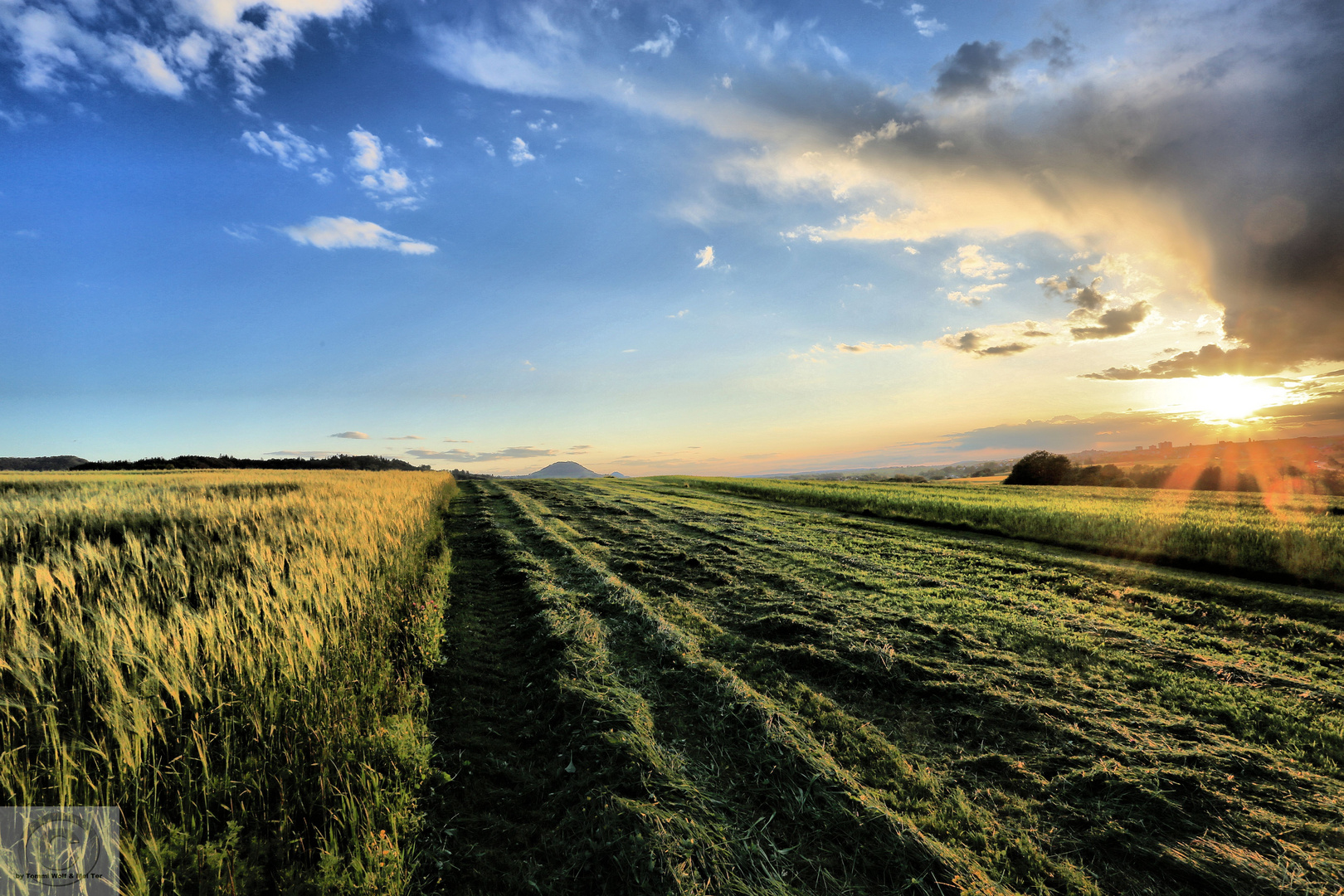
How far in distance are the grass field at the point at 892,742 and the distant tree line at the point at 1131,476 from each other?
35997 mm

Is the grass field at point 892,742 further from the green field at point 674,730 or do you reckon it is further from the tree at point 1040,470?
the tree at point 1040,470

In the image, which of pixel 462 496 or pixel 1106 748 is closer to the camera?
pixel 1106 748

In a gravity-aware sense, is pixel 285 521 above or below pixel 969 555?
above

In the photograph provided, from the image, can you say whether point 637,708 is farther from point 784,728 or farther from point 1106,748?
point 1106,748

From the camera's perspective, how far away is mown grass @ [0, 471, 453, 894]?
271 cm

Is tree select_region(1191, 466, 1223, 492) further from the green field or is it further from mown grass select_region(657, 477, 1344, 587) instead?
the green field

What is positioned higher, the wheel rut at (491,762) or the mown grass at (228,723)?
the mown grass at (228,723)

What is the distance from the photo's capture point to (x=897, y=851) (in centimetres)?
304

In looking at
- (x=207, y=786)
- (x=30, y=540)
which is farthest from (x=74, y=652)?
(x=30, y=540)

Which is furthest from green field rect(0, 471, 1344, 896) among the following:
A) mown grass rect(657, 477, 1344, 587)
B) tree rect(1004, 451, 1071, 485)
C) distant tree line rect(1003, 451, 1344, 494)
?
tree rect(1004, 451, 1071, 485)

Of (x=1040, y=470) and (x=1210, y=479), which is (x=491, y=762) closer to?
(x=1210, y=479)

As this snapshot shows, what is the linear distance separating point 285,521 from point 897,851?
13.5 metres
